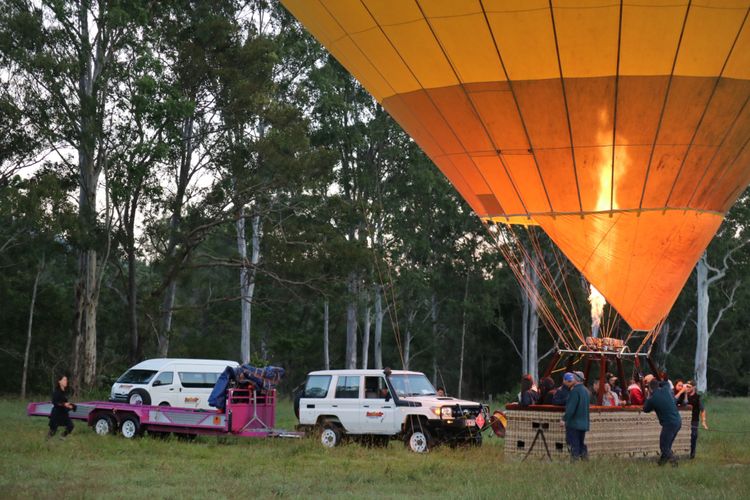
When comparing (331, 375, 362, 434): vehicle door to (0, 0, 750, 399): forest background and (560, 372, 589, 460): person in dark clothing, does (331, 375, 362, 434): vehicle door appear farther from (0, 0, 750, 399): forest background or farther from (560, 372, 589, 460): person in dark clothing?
(0, 0, 750, 399): forest background

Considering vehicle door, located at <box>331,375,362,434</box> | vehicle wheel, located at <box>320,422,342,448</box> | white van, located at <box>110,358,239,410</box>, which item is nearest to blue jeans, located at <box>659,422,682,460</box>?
vehicle door, located at <box>331,375,362,434</box>

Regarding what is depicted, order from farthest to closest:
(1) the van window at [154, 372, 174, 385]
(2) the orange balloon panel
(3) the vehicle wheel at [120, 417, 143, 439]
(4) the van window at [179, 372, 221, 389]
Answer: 1. (4) the van window at [179, 372, 221, 389]
2. (1) the van window at [154, 372, 174, 385]
3. (3) the vehicle wheel at [120, 417, 143, 439]
4. (2) the orange balloon panel

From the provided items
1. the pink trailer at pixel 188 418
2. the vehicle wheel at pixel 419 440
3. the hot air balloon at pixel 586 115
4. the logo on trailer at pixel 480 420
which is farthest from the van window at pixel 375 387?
the hot air balloon at pixel 586 115

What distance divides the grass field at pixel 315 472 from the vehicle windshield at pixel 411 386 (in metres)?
0.87

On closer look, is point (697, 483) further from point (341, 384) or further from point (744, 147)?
point (341, 384)

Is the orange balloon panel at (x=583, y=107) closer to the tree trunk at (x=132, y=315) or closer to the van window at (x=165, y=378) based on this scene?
the van window at (x=165, y=378)

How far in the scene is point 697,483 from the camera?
11.5 meters

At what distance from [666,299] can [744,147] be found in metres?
2.84

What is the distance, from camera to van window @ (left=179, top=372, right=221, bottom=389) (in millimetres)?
20438

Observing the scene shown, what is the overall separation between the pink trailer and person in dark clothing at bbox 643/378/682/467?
211 inches

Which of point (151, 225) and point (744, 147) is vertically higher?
point (151, 225)

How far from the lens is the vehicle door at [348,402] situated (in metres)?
16.3

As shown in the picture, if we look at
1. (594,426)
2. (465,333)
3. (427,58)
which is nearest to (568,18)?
(427,58)

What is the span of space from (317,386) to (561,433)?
454cm
